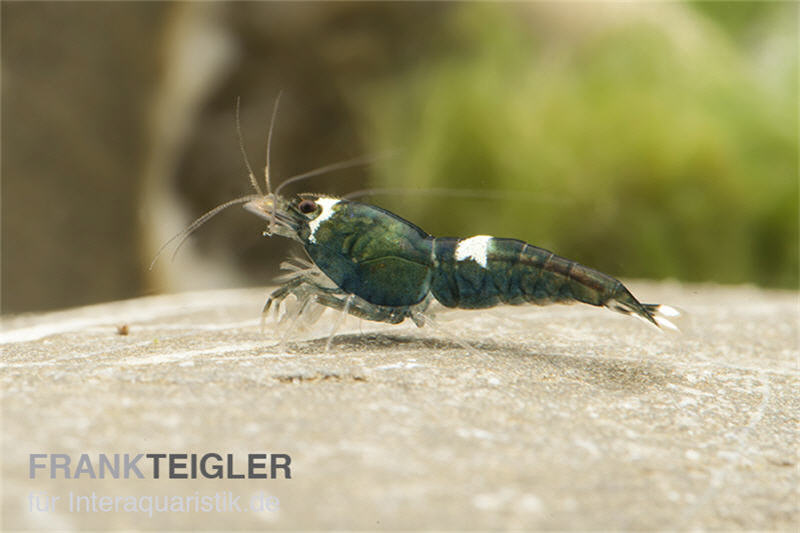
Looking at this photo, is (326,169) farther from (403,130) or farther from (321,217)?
(403,130)

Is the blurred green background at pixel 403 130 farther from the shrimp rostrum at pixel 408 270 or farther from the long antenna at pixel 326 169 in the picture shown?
the shrimp rostrum at pixel 408 270

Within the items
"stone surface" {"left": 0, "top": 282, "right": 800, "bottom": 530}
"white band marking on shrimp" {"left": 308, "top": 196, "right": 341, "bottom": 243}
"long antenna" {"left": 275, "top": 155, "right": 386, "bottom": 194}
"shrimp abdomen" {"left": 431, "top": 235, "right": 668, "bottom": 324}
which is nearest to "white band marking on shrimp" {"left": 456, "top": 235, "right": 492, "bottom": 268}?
"shrimp abdomen" {"left": 431, "top": 235, "right": 668, "bottom": 324}

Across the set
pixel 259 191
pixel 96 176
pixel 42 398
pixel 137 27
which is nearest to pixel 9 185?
pixel 96 176

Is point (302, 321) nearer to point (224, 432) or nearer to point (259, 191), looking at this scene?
point (259, 191)

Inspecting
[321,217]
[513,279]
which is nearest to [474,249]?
[513,279]

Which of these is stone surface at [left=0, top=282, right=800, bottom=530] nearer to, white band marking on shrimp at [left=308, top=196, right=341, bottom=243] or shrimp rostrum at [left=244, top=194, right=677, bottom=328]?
shrimp rostrum at [left=244, top=194, right=677, bottom=328]

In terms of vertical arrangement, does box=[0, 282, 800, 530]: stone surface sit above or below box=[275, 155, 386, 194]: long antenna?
below

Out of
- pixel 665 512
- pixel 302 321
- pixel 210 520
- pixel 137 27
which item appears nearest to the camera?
pixel 210 520
